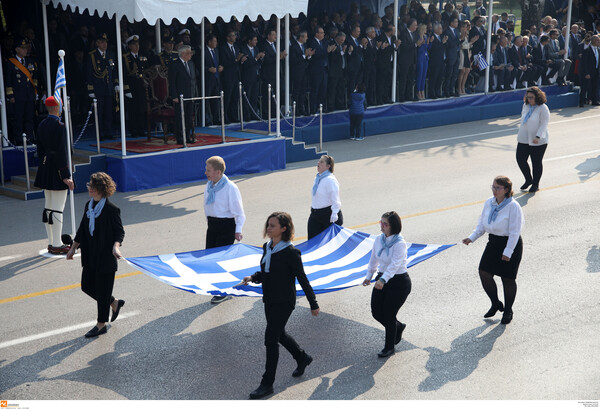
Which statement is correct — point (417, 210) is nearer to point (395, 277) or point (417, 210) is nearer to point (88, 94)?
point (395, 277)

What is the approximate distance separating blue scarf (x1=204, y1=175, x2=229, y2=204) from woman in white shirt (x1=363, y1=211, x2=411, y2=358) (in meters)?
2.27

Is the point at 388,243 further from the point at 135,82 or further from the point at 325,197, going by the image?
the point at 135,82

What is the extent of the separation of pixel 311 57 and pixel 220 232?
12.7 m

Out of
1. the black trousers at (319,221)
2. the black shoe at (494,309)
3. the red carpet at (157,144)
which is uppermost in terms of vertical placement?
the red carpet at (157,144)

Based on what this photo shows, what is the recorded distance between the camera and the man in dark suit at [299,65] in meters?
20.9

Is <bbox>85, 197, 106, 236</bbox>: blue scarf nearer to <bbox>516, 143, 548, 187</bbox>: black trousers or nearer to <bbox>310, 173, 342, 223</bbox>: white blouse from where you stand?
<bbox>310, 173, 342, 223</bbox>: white blouse

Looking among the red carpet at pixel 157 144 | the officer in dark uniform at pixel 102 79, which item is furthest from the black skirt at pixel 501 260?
the officer in dark uniform at pixel 102 79

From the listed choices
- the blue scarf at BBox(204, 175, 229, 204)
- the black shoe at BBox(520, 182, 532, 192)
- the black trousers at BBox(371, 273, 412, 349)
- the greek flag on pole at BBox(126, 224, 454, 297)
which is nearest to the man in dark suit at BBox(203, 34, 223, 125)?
the black shoe at BBox(520, 182, 532, 192)

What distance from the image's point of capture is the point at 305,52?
2114 cm

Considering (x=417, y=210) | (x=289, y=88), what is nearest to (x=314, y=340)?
(x=417, y=210)

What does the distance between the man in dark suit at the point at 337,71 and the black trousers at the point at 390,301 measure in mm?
14499

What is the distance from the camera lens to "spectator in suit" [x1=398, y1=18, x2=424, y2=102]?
23.3m

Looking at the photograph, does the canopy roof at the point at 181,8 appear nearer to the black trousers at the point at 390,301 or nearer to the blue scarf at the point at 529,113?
the blue scarf at the point at 529,113

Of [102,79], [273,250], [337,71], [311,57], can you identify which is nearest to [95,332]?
[273,250]
